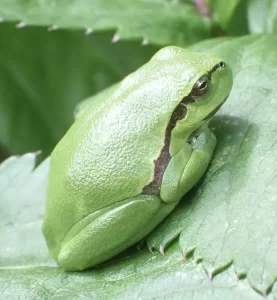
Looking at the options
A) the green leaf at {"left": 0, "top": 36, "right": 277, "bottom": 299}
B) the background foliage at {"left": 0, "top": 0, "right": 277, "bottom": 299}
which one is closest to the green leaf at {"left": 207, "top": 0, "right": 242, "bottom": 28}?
the background foliage at {"left": 0, "top": 0, "right": 277, "bottom": 299}

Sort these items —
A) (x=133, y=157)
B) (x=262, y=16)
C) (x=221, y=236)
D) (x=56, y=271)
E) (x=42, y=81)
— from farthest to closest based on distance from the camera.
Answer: (x=42, y=81) → (x=262, y=16) → (x=56, y=271) → (x=133, y=157) → (x=221, y=236)

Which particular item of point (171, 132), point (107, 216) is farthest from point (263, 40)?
point (107, 216)

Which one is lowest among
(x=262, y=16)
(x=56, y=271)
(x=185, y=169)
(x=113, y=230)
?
(x=56, y=271)

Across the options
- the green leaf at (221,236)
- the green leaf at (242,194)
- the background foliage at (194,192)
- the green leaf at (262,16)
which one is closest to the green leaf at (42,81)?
the background foliage at (194,192)

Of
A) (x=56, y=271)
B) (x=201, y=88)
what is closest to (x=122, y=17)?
(x=201, y=88)

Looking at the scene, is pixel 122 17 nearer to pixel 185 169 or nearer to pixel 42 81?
pixel 185 169
